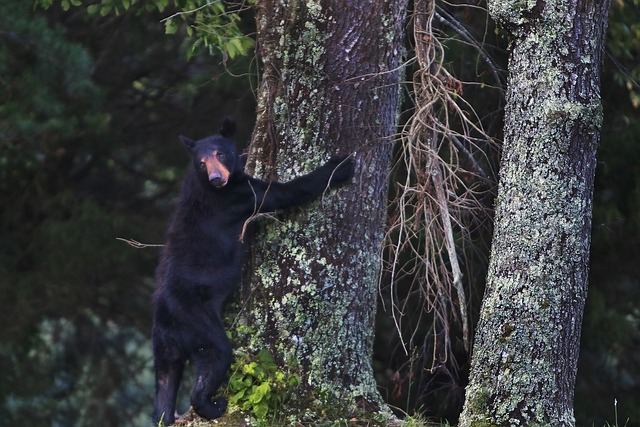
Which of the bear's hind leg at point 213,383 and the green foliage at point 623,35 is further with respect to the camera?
the green foliage at point 623,35

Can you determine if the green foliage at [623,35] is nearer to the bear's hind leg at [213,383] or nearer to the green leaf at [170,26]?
the green leaf at [170,26]

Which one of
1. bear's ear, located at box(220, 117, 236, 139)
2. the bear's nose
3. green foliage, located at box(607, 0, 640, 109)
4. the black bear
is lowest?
the black bear

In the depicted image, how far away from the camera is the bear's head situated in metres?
4.79

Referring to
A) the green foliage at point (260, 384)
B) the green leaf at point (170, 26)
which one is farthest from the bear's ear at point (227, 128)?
the green foliage at point (260, 384)

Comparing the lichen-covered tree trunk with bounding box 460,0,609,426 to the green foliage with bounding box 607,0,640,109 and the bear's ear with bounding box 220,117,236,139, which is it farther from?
the green foliage with bounding box 607,0,640,109

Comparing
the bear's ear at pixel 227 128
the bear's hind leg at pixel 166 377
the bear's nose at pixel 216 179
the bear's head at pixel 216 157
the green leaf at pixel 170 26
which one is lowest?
the bear's hind leg at pixel 166 377

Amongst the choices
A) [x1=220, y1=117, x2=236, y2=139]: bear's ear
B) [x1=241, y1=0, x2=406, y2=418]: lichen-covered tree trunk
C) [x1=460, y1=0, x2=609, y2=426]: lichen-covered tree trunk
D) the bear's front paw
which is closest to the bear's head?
[x1=220, y1=117, x2=236, y2=139]: bear's ear

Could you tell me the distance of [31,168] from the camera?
31.3ft

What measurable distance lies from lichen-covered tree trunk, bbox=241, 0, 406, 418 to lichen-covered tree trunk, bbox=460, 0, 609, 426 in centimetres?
86

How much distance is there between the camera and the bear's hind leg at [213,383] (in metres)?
4.50

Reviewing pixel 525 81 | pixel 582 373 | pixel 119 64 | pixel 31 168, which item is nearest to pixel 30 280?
pixel 31 168

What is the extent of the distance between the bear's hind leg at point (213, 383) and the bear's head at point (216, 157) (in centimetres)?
85

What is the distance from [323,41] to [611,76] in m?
3.87

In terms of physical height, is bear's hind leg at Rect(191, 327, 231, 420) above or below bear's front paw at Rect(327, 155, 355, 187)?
below
